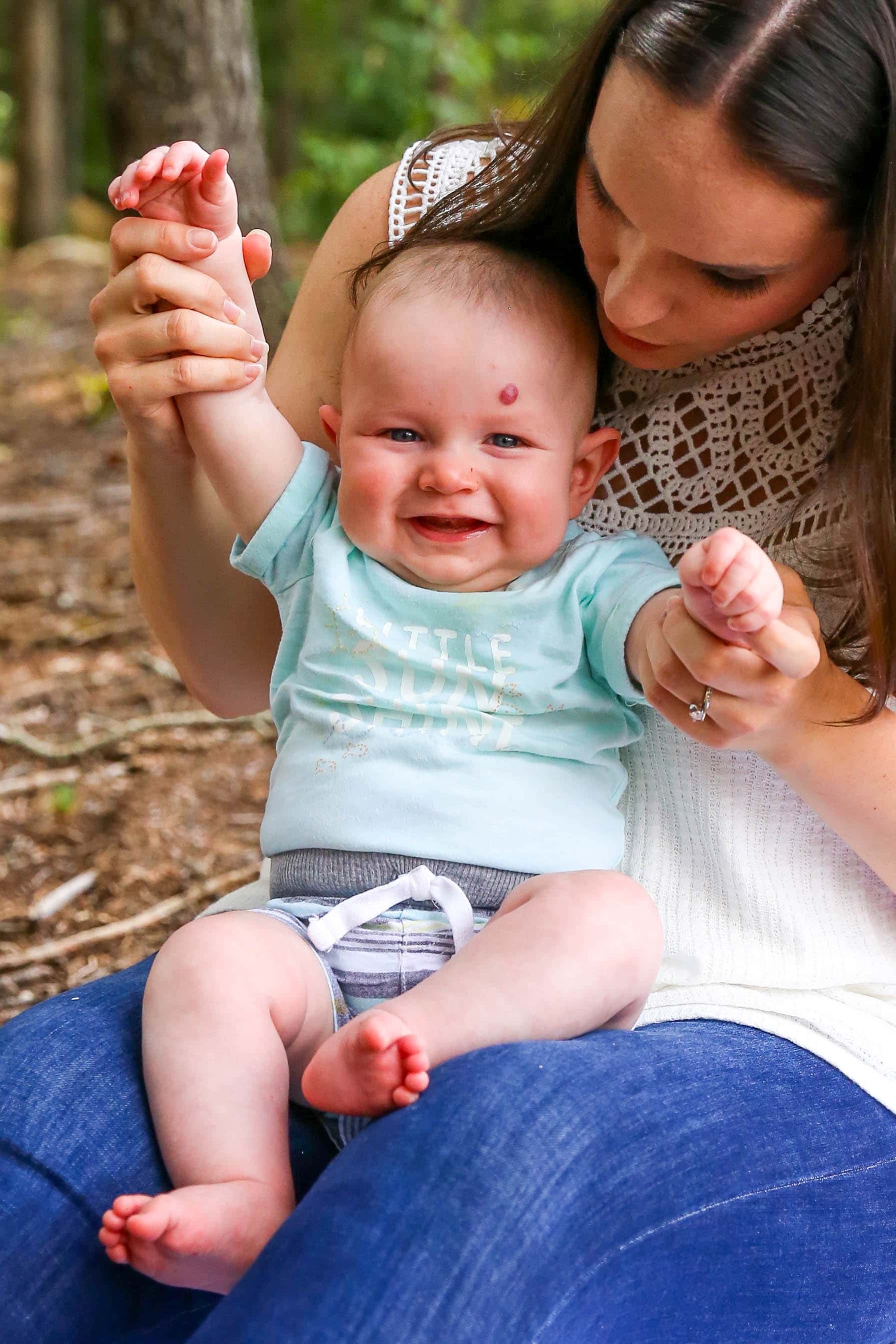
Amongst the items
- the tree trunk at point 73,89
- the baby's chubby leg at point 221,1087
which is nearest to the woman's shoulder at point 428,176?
the baby's chubby leg at point 221,1087

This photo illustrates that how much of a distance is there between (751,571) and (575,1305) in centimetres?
58

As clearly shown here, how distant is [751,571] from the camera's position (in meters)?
1.04

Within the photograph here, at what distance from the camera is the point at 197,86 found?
3.59m

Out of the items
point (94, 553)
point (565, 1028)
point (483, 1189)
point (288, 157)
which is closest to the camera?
point (483, 1189)

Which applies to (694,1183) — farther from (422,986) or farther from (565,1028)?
(422,986)

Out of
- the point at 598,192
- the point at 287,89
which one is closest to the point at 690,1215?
the point at 598,192

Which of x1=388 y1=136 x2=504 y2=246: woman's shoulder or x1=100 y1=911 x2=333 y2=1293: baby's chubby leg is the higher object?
x1=388 y1=136 x2=504 y2=246: woman's shoulder

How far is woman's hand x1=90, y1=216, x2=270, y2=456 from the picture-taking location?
4.30 feet

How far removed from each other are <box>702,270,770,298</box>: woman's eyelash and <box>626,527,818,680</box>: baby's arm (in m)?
0.29

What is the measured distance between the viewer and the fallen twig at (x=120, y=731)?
289cm

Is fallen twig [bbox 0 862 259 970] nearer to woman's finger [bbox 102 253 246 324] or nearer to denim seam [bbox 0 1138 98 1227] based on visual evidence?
denim seam [bbox 0 1138 98 1227]

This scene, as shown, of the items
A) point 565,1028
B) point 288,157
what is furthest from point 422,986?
point 288,157

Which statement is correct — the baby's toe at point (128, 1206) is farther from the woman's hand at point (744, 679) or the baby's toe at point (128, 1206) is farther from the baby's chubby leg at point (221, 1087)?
the woman's hand at point (744, 679)

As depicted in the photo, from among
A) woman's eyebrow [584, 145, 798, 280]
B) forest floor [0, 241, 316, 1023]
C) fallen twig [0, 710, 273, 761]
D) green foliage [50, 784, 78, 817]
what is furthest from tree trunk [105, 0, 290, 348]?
woman's eyebrow [584, 145, 798, 280]
